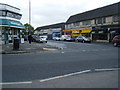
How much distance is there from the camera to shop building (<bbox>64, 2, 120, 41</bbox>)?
40.4 meters

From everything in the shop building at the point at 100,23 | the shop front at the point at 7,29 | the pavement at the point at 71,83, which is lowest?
the pavement at the point at 71,83

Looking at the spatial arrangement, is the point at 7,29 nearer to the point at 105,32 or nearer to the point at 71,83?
the point at 71,83

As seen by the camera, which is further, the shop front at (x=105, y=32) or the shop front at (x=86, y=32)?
the shop front at (x=86, y=32)

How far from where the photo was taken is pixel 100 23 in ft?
148

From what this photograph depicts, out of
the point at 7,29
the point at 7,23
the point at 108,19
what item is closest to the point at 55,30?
the point at 108,19

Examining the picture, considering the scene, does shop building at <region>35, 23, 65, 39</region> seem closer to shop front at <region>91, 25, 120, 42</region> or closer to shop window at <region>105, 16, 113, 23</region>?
shop front at <region>91, 25, 120, 42</region>

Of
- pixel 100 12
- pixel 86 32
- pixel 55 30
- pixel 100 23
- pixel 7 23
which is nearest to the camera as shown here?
pixel 7 23

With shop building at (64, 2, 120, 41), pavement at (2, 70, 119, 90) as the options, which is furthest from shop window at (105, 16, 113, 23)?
pavement at (2, 70, 119, 90)

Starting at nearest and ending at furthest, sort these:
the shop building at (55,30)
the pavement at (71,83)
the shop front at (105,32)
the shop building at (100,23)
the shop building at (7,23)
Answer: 1. the pavement at (71,83)
2. the shop building at (7,23)
3. the shop front at (105,32)
4. the shop building at (100,23)
5. the shop building at (55,30)

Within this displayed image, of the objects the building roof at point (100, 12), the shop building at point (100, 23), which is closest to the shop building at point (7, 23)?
the shop building at point (100, 23)

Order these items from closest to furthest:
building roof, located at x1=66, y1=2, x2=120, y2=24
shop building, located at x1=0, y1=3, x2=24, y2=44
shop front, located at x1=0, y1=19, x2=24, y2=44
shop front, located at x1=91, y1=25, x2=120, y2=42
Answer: shop front, located at x1=0, y1=19, x2=24, y2=44 < shop building, located at x1=0, y1=3, x2=24, y2=44 < shop front, located at x1=91, y1=25, x2=120, y2=42 < building roof, located at x1=66, y1=2, x2=120, y2=24

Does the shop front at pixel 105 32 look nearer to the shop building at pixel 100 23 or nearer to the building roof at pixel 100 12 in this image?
the shop building at pixel 100 23

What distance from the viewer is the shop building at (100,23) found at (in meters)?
40.4

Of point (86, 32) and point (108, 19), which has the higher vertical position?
point (108, 19)
